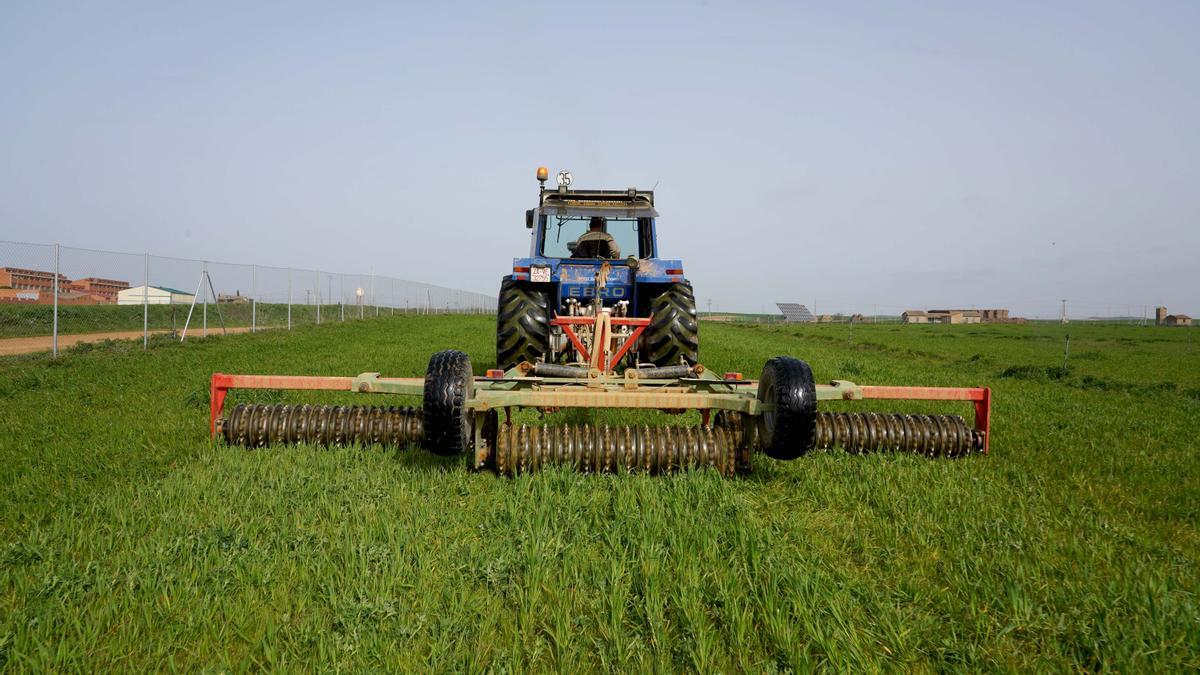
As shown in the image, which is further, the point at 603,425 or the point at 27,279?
the point at 27,279

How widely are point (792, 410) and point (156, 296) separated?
62.4 feet

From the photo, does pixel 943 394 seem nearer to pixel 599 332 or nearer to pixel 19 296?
pixel 599 332

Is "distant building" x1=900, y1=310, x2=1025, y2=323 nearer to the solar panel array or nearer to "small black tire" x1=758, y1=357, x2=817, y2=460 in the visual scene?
the solar panel array

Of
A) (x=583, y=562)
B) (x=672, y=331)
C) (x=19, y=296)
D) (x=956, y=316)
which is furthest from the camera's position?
(x=956, y=316)

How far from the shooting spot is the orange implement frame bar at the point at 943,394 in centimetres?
426

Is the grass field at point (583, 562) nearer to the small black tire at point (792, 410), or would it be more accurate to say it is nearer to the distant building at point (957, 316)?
the small black tire at point (792, 410)

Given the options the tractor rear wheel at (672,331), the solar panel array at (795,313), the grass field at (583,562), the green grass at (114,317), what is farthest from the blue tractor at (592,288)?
the solar panel array at (795,313)

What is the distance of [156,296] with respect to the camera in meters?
17.2

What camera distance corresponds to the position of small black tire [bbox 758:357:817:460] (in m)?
3.68

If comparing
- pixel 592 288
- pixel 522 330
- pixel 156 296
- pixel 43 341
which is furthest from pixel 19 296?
pixel 592 288

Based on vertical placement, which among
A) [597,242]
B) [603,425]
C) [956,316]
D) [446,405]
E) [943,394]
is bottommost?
[603,425]

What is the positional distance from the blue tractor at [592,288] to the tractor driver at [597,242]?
0.01 m

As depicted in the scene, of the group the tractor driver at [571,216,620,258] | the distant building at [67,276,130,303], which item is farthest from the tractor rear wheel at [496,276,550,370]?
the distant building at [67,276,130,303]

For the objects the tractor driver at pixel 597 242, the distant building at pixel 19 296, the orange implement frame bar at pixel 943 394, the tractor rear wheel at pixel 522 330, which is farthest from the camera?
the distant building at pixel 19 296
